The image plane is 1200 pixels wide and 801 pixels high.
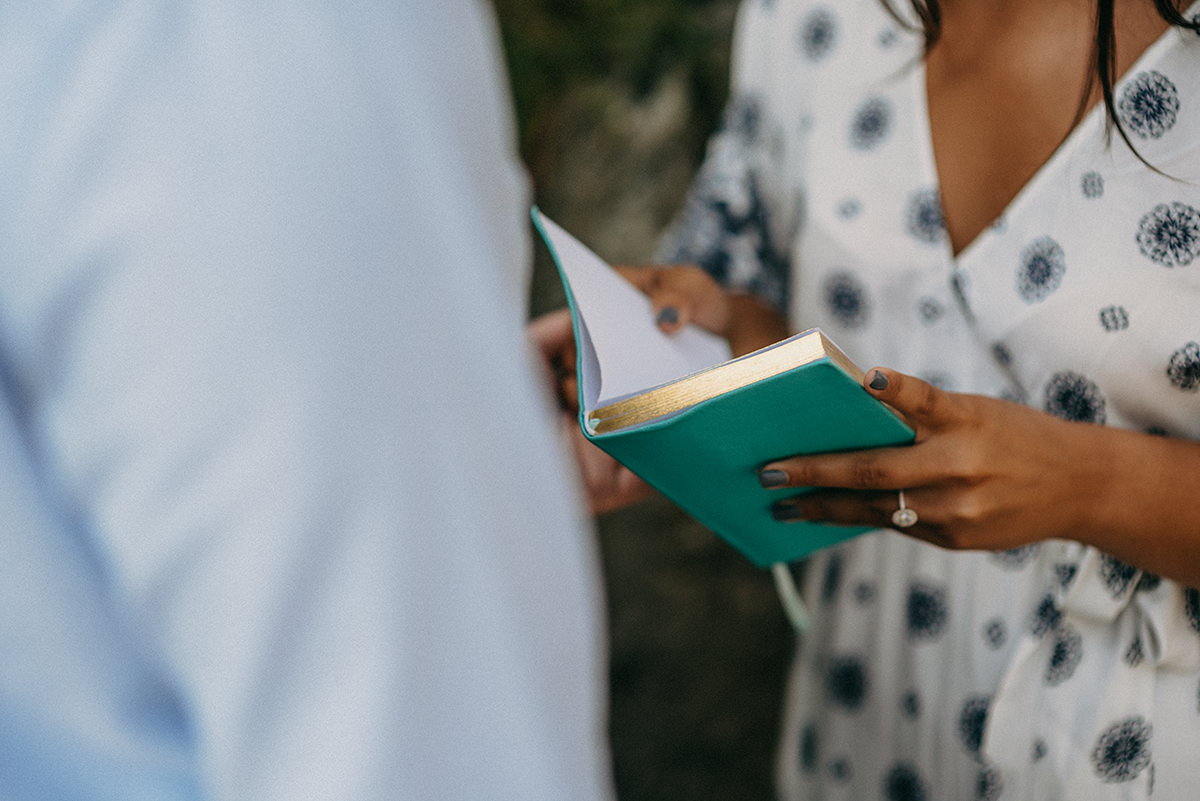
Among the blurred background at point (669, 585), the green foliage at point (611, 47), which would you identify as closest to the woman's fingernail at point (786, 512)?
the blurred background at point (669, 585)

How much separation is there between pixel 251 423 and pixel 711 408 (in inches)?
10.7

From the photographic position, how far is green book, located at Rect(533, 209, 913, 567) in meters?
0.46

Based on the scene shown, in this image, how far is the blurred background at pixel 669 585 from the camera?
5.67ft

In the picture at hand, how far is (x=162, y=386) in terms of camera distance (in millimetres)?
289

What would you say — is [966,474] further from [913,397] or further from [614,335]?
[614,335]

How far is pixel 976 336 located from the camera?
749 millimetres

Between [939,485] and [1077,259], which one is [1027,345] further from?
[939,485]

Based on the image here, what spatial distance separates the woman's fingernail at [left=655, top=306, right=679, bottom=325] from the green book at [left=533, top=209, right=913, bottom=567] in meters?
0.01

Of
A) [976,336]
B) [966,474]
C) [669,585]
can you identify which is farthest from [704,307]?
[669,585]

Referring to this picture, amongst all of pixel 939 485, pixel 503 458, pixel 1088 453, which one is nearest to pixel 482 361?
pixel 503 458

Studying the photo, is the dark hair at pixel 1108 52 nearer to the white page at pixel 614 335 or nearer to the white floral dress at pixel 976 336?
the white floral dress at pixel 976 336

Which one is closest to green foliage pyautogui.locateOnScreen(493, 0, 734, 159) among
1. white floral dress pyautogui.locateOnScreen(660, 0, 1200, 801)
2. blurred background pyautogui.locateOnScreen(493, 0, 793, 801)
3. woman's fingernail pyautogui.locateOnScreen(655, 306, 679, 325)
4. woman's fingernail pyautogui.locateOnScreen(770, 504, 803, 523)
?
blurred background pyautogui.locateOnScreen(493, 0, 793, 801)

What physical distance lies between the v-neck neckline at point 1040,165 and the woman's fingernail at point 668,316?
0.27 metres

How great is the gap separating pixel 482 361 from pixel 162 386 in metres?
0.12
